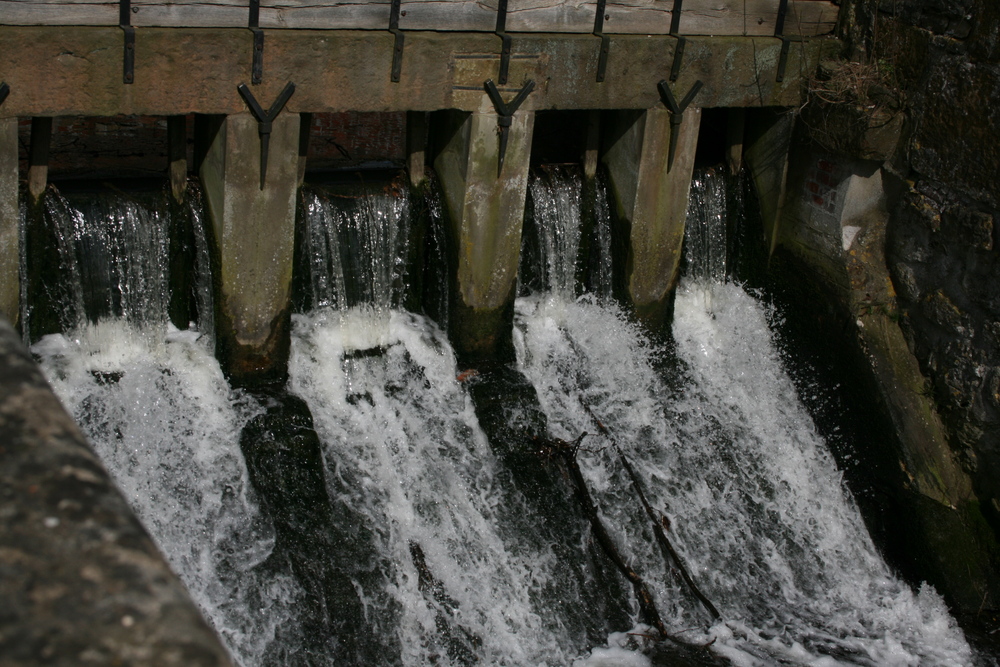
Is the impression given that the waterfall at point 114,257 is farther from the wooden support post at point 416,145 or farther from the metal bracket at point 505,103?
the metal bracket at point 505,103

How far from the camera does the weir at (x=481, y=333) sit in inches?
190

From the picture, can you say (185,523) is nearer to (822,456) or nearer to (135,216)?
(135,216)

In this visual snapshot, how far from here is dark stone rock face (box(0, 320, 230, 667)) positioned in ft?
4.18

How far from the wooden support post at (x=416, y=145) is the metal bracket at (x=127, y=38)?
1679 millimetres

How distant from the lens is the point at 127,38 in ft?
14.8

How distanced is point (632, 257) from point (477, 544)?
6.85 ft

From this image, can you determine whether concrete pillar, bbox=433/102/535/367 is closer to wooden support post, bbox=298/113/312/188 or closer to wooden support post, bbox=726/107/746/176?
wooden support post, bbox=298/113/312/188

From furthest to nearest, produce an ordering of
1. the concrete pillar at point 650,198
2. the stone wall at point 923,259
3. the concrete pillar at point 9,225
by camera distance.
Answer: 1. the concrete pillar at point 650,198
2. the stone wall at point 923,259
3. the concrete pillar at point 9,225

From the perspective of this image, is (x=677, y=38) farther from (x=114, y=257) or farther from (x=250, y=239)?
(x=114, y=257)

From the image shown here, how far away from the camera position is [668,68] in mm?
5703

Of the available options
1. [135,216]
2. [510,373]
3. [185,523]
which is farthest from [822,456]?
[135,216]

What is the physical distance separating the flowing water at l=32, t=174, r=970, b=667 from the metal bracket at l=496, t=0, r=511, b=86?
1.03 metres

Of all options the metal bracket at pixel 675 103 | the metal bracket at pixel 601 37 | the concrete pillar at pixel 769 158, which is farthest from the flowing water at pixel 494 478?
the metal bracket at pixel 601 37

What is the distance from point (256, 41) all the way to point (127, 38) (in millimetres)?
558
